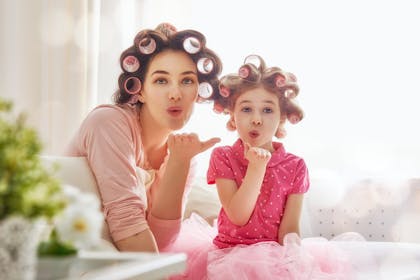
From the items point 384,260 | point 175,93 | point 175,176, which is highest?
point 175,93

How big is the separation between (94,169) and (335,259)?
71 centimetres

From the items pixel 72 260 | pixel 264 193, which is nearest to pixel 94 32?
pixel 264 193

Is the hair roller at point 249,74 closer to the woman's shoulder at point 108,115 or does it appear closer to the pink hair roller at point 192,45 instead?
the pink hair roller at point 192,45

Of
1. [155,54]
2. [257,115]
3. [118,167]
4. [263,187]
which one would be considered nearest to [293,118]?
[257,115]

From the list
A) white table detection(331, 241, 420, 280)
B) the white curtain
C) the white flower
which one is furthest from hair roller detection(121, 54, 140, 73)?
the white flower

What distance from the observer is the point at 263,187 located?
194 centimetres

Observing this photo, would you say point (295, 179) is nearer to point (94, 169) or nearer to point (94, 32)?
point (94, 169)

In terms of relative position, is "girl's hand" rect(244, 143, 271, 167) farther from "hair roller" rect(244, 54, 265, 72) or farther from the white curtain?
the white curtain

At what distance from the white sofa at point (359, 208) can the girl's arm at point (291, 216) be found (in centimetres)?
45

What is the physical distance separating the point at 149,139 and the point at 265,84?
38 cm

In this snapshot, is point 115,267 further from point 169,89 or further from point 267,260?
point 169,89

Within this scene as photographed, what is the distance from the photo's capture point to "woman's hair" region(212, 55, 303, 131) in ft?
6.42

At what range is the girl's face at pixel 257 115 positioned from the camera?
193 centimetres

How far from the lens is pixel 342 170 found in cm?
275
